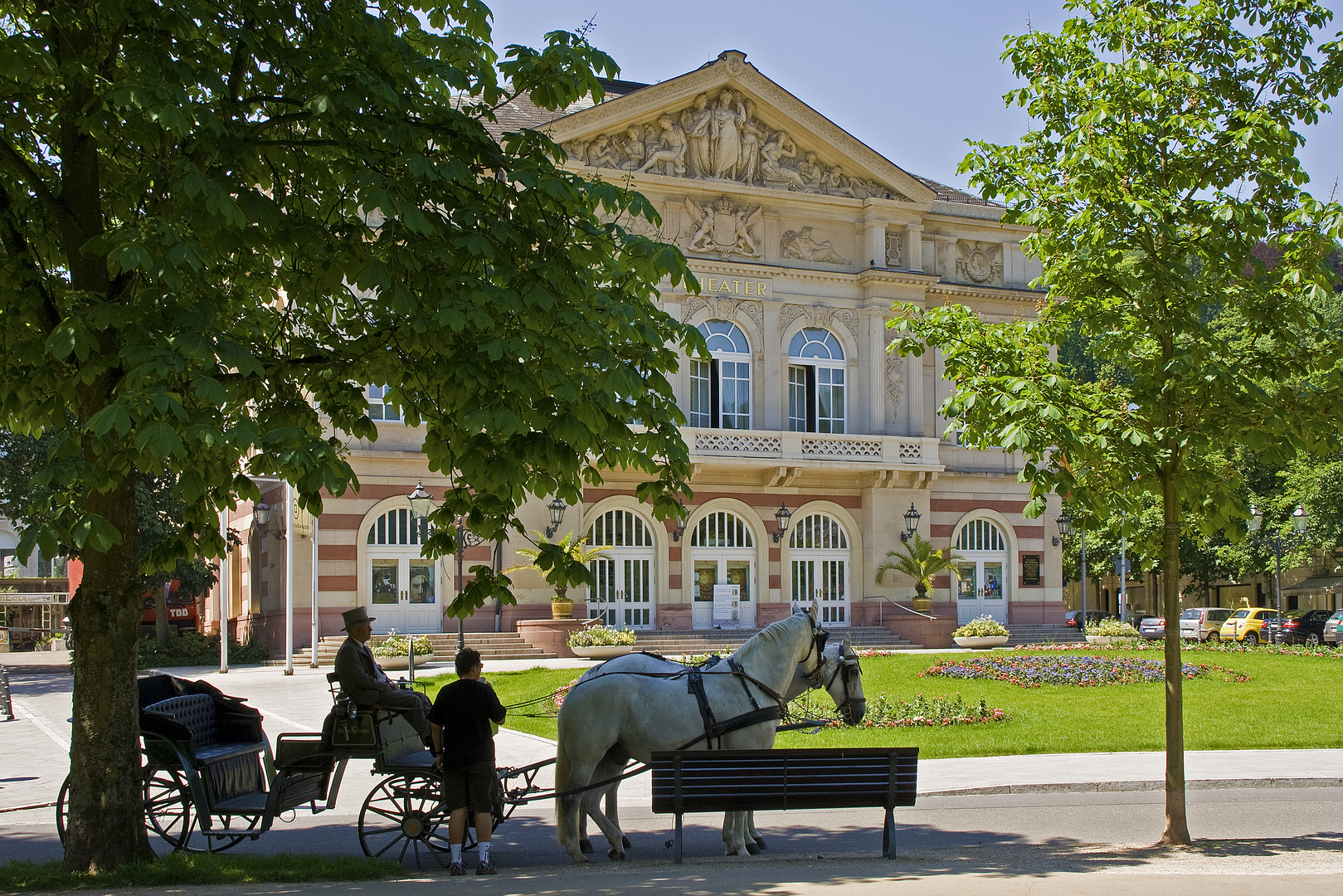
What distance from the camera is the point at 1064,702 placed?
69.8 ft

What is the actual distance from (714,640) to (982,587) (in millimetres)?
12070

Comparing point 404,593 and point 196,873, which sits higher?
point 404,593

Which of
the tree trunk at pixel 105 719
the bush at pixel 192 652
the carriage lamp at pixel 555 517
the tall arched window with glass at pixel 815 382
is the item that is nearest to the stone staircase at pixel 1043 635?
the tall arched window with glass at pixel 815 382

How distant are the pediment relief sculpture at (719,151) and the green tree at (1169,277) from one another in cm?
2806

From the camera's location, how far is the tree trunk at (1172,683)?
11.2m

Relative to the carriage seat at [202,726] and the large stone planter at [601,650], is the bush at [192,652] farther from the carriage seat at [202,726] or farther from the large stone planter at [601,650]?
the carriage seat at [202,726]

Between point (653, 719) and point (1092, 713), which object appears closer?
point (653, 719)

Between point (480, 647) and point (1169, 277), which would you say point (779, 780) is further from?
point (480, 647)

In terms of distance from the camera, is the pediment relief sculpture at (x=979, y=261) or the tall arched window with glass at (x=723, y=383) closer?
the tall arched window with glass at (x=723, y=383)

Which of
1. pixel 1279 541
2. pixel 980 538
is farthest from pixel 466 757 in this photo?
pixel 1279 541

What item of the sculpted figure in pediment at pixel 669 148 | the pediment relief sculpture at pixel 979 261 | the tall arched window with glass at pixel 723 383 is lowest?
the tall arched window with glass at pixel 723 383

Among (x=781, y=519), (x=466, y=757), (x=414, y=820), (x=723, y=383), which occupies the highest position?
(x=723, y=383)

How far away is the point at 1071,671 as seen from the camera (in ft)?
81.8

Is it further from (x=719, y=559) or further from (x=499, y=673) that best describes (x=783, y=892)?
(x=719, y=559)
